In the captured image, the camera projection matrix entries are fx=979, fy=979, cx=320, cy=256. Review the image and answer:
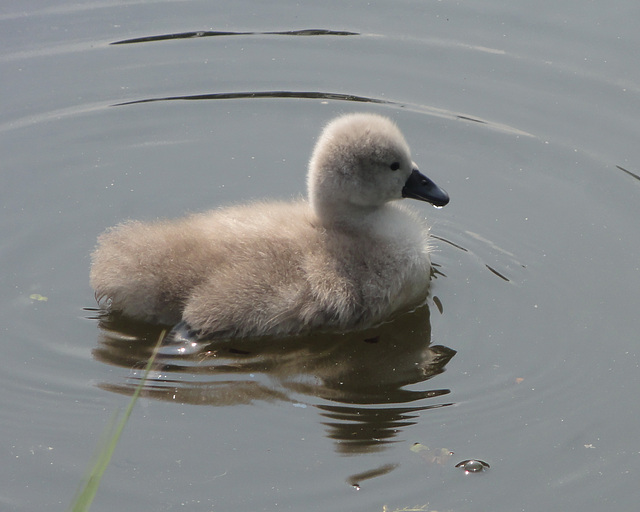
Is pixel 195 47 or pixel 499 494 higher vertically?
pixel 195 47

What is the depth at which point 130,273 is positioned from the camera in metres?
4.75

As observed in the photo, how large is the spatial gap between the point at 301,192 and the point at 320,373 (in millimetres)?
1649

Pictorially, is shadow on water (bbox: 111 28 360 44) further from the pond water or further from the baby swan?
the baby swan

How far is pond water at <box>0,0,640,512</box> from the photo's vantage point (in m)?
4.10

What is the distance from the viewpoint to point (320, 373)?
15.5 feet

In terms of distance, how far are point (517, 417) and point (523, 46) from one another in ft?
12.7

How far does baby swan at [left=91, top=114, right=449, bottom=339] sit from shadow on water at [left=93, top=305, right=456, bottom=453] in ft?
0.30

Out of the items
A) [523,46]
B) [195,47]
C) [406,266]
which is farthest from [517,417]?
[195,47]

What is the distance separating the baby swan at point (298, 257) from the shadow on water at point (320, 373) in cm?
9

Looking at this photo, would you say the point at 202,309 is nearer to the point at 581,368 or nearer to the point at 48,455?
the point at 48,455

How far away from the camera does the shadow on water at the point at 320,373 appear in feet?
14.5

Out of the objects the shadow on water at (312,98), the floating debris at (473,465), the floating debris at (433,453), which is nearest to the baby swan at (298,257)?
the floating debris at (433,453)

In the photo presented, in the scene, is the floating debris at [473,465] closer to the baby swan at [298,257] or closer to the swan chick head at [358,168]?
the baby swan at [298,257]

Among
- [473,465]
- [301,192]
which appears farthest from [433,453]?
[301,192]
